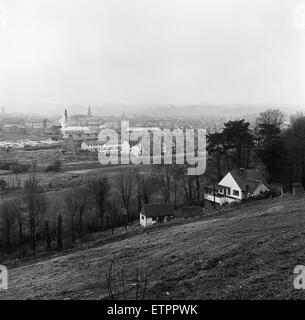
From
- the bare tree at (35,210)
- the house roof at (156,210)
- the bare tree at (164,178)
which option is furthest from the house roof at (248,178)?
the bare tree at (35,210)

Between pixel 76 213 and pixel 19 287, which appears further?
pixel 76 213

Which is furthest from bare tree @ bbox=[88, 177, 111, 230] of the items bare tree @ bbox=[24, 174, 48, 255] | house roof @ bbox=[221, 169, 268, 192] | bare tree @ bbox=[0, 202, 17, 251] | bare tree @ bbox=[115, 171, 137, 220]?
house roof @ bbox=[221, 169, 268, 192]

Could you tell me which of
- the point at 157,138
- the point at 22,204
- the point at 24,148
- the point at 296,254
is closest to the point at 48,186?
the point at 22,204

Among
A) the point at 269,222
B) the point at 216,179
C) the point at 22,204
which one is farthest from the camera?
the point at 216,179

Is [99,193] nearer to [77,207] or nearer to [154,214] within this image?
[77,207]

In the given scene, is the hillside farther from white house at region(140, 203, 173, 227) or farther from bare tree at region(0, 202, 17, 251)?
bare tree at region(0, 202, 17, 251)
